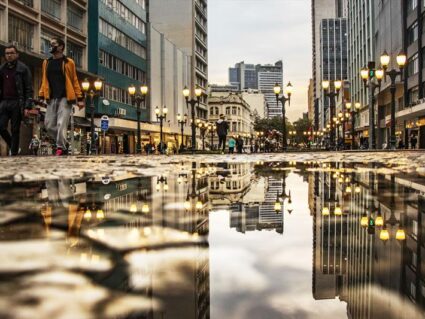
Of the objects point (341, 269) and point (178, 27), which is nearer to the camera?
point (341, 269)

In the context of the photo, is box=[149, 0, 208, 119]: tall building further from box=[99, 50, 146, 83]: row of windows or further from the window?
the window

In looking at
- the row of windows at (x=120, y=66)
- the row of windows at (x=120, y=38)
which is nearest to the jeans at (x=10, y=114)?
the row of windows at (x=120, y=66)

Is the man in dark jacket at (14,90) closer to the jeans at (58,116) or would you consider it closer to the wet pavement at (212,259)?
the jeans at (58,116)

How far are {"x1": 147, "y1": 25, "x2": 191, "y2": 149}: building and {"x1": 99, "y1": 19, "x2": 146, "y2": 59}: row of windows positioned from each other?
121 inches

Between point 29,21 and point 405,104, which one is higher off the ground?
point 29,21

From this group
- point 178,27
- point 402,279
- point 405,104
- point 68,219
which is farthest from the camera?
point 178,27

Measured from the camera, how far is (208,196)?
3.95 m

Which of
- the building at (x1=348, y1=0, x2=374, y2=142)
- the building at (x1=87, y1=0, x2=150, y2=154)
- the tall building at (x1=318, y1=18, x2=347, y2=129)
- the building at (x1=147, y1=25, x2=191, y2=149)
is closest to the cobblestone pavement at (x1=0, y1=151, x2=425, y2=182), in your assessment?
the building at (x1=87, y1=0, x2=150, y2=154)

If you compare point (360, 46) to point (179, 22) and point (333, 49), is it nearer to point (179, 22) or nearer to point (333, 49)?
point (179, 22)

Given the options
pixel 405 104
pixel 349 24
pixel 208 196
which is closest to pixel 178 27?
pixel 349 24

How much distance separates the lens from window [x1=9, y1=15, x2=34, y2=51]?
114ft

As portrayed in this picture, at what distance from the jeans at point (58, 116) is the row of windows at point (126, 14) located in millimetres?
43827

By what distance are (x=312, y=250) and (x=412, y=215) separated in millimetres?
982

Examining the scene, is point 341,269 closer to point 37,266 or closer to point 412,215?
point 37,266
